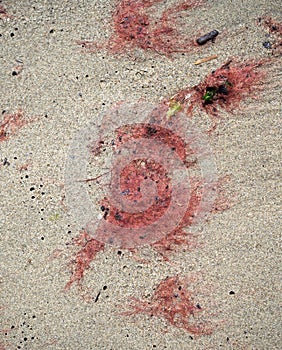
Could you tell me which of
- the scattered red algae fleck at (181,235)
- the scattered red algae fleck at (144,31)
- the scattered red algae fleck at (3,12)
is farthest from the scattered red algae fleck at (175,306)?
the scattered red algae fleck at (3,12)

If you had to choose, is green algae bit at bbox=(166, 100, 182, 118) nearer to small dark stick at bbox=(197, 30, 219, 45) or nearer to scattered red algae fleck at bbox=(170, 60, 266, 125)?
scattered red algae fleck at bbox=(170, 60, 266, 125)

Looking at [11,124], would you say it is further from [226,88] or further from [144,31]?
[226,88]

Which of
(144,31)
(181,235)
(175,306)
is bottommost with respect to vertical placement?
(175,306)

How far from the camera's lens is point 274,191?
3.30 meters

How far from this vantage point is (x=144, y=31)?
3395mm

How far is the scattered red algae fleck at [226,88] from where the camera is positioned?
3340mm

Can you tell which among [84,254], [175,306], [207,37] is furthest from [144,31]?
[175,306]

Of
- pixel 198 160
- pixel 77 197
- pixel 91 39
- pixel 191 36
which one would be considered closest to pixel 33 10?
pixel 91 39

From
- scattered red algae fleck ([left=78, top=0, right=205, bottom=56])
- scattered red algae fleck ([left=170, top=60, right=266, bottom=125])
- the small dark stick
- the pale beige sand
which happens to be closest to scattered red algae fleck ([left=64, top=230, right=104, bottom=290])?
the pale beige sand

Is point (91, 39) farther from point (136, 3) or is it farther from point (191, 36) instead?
point (191, 36)

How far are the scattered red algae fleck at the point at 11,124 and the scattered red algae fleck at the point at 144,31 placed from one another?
64cm

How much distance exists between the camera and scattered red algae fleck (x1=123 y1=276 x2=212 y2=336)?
11.0 ft

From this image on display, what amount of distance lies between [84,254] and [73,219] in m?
0.25

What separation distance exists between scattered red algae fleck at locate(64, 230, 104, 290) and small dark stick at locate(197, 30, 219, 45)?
4.88ft
